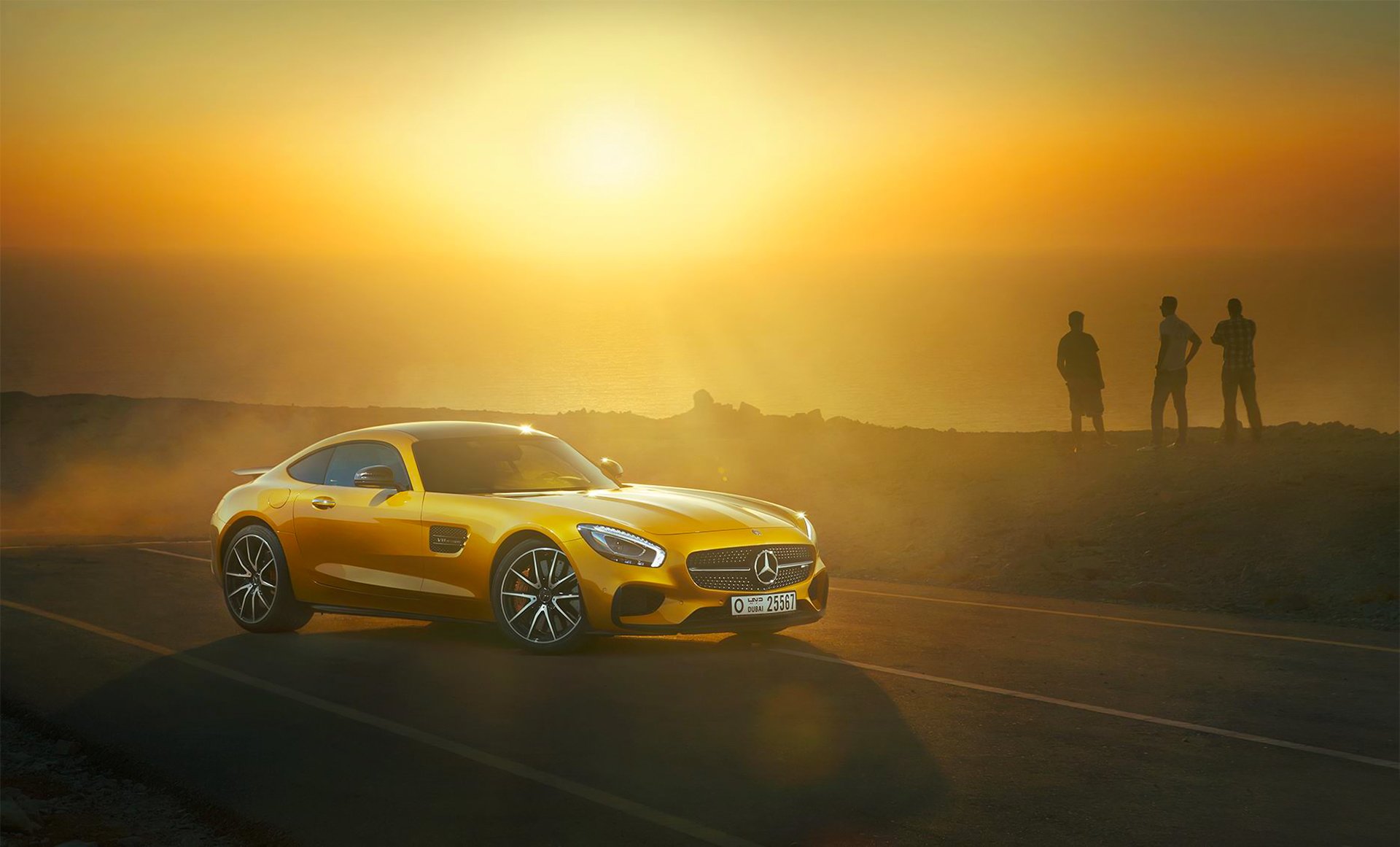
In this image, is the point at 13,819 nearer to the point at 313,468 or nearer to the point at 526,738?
the point at 526,738

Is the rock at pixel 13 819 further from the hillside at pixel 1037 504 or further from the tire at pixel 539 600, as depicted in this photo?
the hillside at pixel 1037 504

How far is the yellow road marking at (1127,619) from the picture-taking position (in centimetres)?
1115

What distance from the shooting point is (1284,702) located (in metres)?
8.69

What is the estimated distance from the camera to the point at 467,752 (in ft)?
23.7

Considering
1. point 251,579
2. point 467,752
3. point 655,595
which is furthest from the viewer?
point 251,579

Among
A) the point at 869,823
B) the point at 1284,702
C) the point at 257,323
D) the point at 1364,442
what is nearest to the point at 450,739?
the point at 869,823

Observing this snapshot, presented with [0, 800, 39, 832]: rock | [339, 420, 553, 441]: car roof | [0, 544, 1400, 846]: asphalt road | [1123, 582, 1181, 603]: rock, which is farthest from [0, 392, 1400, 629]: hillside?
[0, 800, 39, 832]: rock

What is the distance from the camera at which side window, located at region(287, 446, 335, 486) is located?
11352 millimetres

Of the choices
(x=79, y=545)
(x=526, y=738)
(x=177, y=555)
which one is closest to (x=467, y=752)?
(x=526, y=738)

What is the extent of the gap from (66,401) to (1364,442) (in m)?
36.4

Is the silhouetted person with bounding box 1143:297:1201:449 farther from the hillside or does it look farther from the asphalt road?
the asphalt road

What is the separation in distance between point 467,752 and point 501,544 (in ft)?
9.42

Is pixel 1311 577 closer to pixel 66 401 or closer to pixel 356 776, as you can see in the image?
pixel 356 776

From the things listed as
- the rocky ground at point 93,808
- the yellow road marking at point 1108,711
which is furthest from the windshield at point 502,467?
the rocky ground at point 93,808
